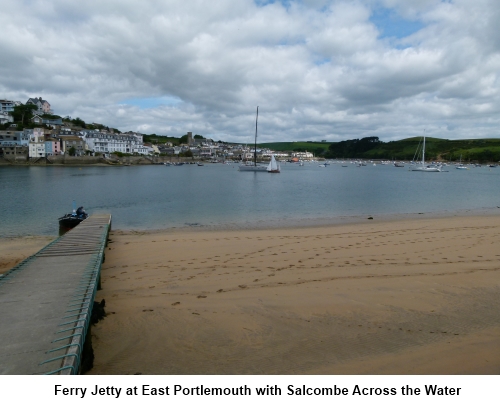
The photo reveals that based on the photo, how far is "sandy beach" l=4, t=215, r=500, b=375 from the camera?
4777mm

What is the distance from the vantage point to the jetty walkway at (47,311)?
3.91m

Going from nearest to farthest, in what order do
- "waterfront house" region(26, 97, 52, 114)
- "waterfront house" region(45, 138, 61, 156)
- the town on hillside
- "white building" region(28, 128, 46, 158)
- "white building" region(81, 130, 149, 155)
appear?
"white building" region(28, 128, 46, 158) < the town on hillside < "waterfront house" region(45, 138, 61, 156) < "white building" region(81, 130, 149, 155) < "waterfront house" region(26, 97, 52, 114)

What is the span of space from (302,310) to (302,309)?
0.05 meters

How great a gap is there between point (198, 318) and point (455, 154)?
21320 cm

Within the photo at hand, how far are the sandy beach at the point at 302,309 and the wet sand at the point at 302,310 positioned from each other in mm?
24

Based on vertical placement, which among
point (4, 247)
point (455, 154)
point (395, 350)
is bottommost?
point (4, 247)

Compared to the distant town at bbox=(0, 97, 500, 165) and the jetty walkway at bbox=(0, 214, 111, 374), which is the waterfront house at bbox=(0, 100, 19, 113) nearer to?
the distant town at bbox=(0, 97, 500, 165)

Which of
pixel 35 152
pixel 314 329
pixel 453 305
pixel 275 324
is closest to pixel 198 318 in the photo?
pixel 275 324

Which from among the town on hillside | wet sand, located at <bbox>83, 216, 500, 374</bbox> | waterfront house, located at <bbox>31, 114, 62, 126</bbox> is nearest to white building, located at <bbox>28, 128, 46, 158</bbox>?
the town on hillside

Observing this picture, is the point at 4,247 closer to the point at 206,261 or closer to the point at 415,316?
the point at 206,261

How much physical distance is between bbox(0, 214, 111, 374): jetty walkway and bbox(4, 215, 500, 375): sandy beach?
0.68 m

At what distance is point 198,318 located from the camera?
6.21 m

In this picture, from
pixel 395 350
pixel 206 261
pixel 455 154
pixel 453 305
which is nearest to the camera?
pixel 395 350

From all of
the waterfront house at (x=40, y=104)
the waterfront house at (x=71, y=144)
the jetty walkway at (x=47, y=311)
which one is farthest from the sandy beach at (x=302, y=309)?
the waterfront house at (x=40, y=104)
